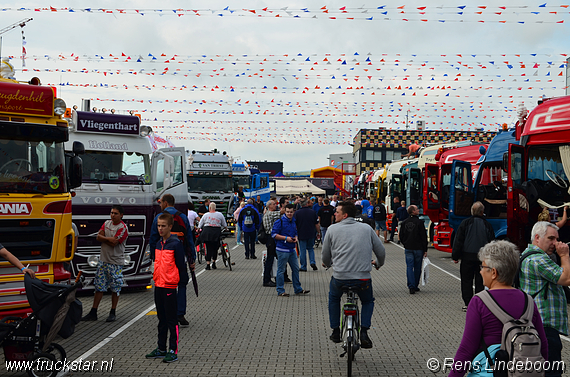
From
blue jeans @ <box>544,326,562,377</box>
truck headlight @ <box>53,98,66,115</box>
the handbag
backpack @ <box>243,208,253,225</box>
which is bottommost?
backpack @ <box>243,208,253,225</box>

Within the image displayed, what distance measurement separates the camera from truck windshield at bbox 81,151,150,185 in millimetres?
12117

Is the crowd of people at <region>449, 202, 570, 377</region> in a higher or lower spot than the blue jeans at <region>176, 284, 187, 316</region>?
higher

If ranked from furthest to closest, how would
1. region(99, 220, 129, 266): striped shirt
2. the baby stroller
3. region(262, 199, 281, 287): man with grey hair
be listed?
region(262, 199, 281, 287): man with grey hair, region(99, 220, 129, 266): striped shirt, the baby stroller

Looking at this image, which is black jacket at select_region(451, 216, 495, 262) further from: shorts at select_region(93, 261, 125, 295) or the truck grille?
the truck grille

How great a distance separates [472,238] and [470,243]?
3.5 inches

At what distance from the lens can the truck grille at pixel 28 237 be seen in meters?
7.71

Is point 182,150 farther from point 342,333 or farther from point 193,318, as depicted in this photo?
point 342,333

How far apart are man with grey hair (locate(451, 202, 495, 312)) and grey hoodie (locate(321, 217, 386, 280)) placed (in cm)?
357

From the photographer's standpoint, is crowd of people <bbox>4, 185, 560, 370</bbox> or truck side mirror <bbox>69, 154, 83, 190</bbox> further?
truck side mirror <bbox>69, 154, 83, 190</bbox>

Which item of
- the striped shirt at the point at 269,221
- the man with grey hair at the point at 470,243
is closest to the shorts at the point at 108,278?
→ the striped shirt at the point at 269,221

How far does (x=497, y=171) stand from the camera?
16.0 meters

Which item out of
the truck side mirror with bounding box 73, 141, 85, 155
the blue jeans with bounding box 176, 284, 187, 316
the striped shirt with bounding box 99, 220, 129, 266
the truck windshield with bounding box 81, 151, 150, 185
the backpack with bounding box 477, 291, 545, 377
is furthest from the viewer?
the truck windshield with bounding box 81, 151, 150, 185

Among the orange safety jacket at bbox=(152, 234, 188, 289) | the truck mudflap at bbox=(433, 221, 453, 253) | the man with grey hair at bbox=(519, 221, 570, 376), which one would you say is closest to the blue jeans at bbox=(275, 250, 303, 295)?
the orange safety jacket at bbox=(152, 234, 188, 289)

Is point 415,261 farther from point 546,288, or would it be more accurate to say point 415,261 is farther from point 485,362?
point 485,362
